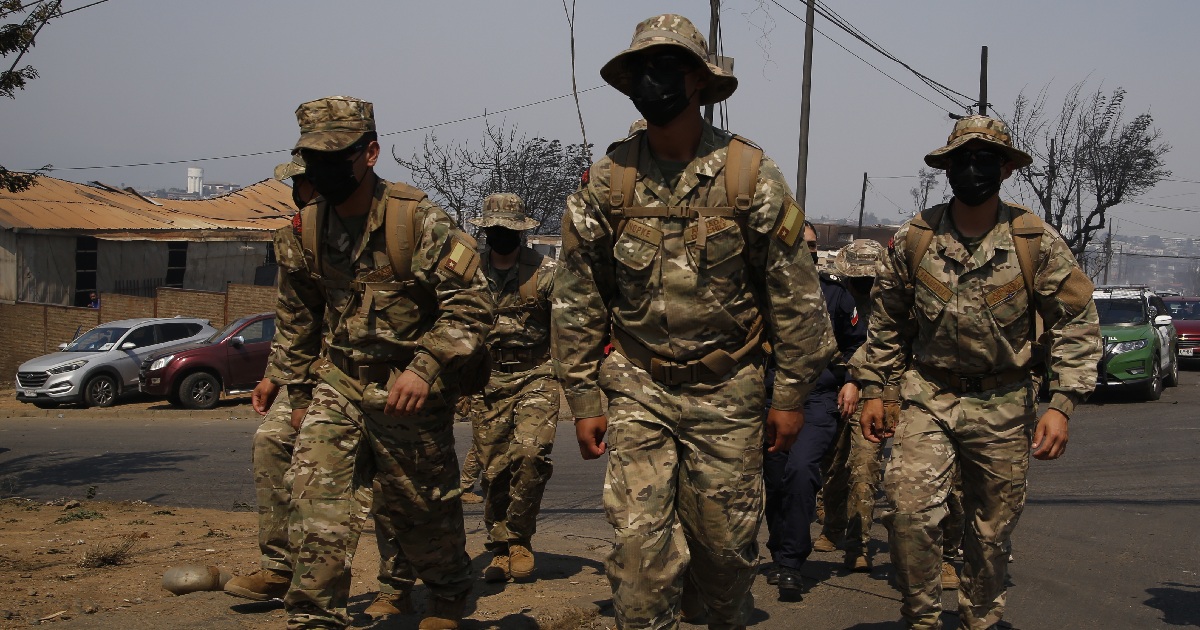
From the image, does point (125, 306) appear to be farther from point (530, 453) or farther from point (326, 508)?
point (326, 508)

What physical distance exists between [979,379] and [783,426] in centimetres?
129

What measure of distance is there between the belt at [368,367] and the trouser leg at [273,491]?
30.3 inches

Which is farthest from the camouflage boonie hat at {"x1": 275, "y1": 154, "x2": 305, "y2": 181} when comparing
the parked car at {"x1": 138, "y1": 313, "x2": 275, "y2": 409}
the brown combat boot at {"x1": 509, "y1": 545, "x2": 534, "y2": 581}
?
the parked car at {"x1": 138, "y1": 313, "x2": 275, "y2": 409}

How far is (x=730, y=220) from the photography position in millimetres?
4215

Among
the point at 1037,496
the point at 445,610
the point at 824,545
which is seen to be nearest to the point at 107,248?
the point at 1037,496

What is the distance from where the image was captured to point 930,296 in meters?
5.26

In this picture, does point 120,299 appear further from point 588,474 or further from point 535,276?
point 535,276

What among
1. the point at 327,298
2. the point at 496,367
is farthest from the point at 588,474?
the point at 327,298

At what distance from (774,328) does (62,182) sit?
40954 millimetres

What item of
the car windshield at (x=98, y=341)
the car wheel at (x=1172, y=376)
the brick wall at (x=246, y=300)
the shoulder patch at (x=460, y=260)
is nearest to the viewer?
the shoulder patch at (x=460, y=260)

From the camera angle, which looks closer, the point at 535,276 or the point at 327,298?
the point at 327,298

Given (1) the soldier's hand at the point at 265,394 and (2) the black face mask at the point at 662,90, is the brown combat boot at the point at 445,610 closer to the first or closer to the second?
(1) the soldier's hand at the point at 265,394

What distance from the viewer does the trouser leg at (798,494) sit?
6.41 metres

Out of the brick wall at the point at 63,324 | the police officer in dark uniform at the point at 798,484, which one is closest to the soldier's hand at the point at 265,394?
the police officer in dark uniform at the point at 798,484
